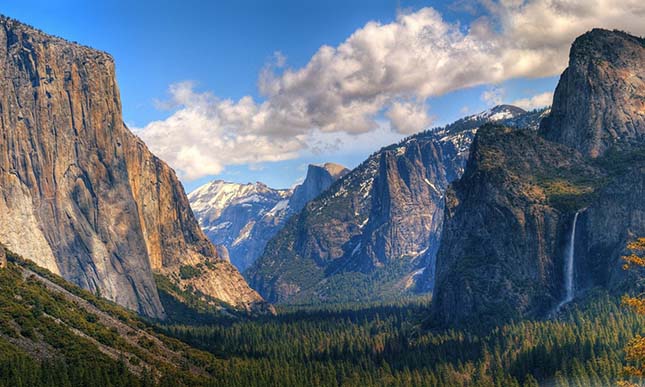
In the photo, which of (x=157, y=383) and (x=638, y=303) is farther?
(x=157, y=383)

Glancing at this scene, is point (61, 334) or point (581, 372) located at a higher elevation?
point (61, 334)

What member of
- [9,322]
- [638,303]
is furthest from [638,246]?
[9,322]

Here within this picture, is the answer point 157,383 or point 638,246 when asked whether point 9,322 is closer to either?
point 157,383

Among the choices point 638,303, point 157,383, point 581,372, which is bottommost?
point 581,372

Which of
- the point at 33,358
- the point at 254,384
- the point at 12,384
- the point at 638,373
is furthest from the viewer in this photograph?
the point at 254,384

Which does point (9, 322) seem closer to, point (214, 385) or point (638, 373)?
point (214, 385)

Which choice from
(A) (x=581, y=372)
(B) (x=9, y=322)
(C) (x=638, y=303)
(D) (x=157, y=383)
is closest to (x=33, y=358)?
(B) (x=9, y=322)

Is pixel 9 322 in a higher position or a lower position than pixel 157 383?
higher

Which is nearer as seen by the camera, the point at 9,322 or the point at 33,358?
the point at 33,358

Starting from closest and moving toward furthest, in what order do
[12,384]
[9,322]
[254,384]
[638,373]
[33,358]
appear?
[638,373]
[12,384]
[33,358]
[9,322]
[254,384]
